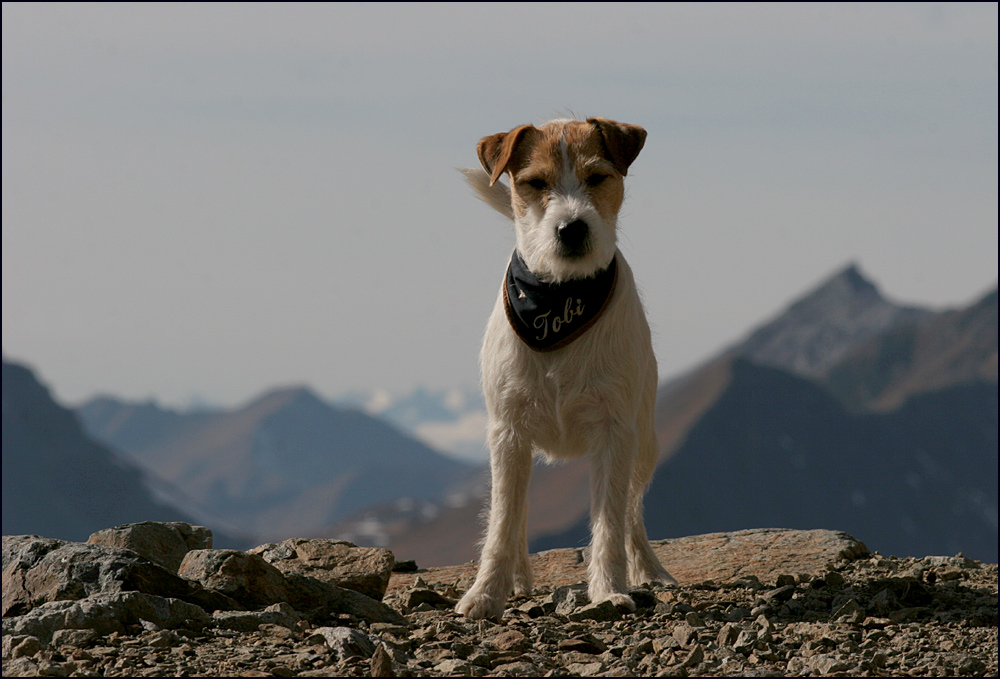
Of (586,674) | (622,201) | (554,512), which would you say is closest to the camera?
(586,674)

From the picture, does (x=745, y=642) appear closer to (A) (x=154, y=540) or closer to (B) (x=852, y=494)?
(A) (x=154, y=540)

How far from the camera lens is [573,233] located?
8.36 m

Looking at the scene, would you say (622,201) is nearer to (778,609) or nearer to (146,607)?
(778,609)

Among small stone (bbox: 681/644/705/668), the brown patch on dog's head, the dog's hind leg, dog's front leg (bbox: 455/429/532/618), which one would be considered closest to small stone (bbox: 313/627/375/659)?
dog's front leg (bbox: 455/429/532/618)

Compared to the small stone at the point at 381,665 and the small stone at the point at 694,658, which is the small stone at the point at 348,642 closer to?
the small stone at the point at 381,665

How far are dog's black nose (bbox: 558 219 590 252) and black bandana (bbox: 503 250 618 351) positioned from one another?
0.89m

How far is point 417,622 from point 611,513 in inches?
81.1

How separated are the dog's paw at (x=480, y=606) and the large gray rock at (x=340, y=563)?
1.35 m

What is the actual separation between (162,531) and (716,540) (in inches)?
283

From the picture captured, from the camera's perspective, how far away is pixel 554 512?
180750 millimetres

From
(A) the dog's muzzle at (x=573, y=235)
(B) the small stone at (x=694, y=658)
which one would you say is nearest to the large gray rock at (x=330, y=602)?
(B) the small stone at (x=694, y=658)

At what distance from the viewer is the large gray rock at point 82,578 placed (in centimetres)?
871

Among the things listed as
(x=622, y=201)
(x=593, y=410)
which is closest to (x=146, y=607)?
(x=593, y=410)

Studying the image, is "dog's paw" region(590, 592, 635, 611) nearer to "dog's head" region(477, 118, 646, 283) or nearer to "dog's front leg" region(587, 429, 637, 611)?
"dog's front leg" region(587, 429, 637, 611)
